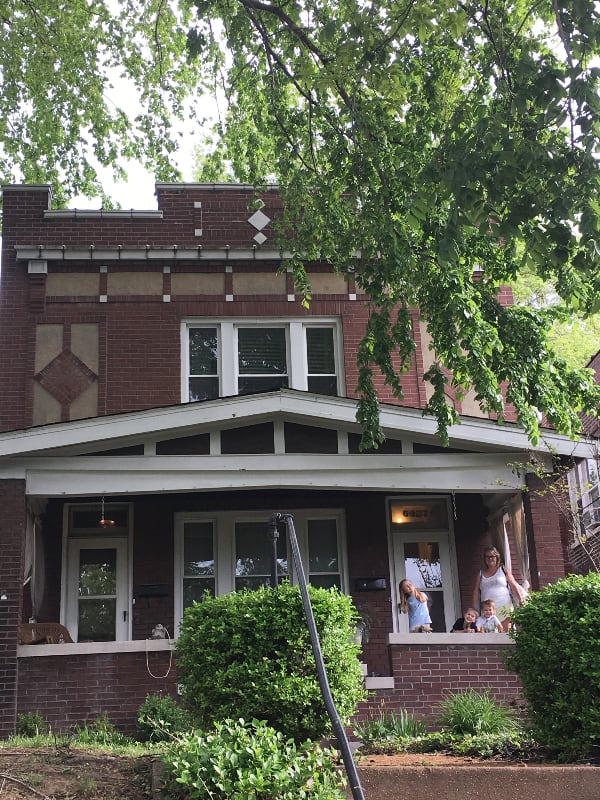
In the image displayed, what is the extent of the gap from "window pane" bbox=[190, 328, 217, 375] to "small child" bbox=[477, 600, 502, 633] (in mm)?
5539

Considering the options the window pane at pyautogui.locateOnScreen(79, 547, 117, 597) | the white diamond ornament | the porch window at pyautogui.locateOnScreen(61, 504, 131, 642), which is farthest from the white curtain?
the white diamond ornament

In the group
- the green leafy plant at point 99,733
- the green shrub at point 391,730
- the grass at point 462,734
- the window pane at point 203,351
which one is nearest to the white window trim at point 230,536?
the window pane at point 203,351

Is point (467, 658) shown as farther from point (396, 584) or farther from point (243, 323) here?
point (243, 323)

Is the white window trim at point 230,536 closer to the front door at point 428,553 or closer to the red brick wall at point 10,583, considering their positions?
the front door at point 428,553

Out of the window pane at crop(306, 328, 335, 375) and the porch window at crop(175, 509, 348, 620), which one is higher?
the window pane at crop(306, 328, 335, 375)

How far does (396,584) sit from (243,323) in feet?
15.4

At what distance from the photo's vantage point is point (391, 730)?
9617 mm

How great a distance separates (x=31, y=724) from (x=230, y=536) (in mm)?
4085

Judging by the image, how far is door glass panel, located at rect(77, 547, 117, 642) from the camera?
13773 millimetres

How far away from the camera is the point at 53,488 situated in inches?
479

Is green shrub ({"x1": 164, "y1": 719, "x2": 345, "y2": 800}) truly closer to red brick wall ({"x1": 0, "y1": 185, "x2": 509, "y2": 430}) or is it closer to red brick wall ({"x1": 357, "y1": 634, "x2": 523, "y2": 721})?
red brick wall ({"x1": 357, "y1": 634, "x2": 523, "y2": 721})

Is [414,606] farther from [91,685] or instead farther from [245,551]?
[91,685]

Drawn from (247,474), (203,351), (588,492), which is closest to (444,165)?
(247,474)

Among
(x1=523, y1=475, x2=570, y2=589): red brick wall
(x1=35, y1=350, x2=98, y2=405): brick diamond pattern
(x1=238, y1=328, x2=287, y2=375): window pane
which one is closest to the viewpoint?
(x1=523, y1=475, x2=570, y2=589): red brick wall
